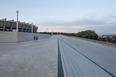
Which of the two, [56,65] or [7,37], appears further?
[7,37]

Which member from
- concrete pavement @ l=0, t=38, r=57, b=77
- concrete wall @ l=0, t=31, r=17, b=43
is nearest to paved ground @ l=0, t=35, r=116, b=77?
concrete pavement @ l=0, t=38, r=57, b=77

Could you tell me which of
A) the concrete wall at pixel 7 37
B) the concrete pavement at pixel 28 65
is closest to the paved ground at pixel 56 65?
the concrete pavement at pixel 28 65

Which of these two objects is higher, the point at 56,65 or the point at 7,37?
the point at 7,37

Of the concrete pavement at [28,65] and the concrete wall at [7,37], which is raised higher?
the concrete wall at [7,37]

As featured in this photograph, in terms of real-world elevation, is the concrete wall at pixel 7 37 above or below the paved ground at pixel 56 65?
above

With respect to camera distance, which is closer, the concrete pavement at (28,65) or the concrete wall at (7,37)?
the concrete pavement at (28,65)

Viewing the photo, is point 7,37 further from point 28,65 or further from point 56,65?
point 56,65

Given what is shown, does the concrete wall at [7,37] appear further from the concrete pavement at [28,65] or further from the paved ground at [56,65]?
the concrete pavement at [28,65]

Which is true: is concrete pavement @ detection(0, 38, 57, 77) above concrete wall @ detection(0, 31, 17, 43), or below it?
below

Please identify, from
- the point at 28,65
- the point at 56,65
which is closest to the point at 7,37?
the point at 28,65

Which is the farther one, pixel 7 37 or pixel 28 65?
pixel 7 37

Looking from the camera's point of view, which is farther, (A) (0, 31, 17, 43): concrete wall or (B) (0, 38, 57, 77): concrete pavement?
(A) (0, 31, 17, 43): concrete wall

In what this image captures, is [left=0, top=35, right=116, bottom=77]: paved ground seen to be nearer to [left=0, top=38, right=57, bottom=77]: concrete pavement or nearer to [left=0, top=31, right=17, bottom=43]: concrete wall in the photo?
[left=0, top=38, right=57, bottom=77]: concrete pavement

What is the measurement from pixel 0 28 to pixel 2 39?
27.4m
